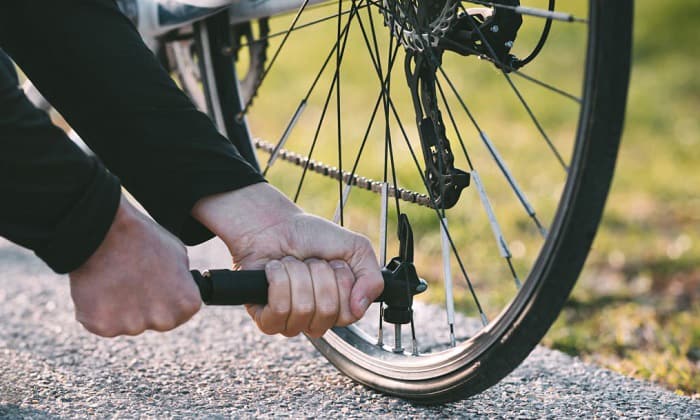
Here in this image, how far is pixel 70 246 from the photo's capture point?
4.39ft

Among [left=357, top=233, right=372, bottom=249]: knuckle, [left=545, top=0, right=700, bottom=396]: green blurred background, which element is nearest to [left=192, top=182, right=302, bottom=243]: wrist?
[left=357, top=233, right=372, bottom=249]: knuckle

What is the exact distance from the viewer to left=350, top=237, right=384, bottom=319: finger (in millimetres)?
1517

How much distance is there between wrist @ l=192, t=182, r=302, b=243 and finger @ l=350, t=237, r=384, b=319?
0.12 metres

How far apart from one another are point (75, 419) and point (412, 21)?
884 millimetres

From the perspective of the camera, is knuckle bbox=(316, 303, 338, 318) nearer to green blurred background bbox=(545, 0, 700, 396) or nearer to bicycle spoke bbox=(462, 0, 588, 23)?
bicycle spoke bbox=(462, 0, 588, 23)

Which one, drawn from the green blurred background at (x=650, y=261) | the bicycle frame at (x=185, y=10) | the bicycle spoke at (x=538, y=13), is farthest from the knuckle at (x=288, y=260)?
the green blurred background at (x=650, y=261)

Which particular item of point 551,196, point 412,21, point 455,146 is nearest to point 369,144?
point 455,146

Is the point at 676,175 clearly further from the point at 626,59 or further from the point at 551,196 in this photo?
the point at 626,59

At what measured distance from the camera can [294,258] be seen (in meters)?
1.53

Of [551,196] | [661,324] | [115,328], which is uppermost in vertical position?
[115,328]

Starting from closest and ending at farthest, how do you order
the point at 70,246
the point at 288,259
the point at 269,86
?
the point at 70,246, the point at 288,259, the point at 269,86

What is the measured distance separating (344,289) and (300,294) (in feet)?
0.23

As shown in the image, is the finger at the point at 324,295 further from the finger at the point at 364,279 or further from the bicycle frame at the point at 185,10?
the bicycle frame at the point at 185,10

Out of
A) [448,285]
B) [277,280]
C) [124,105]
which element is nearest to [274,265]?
[277,280]
